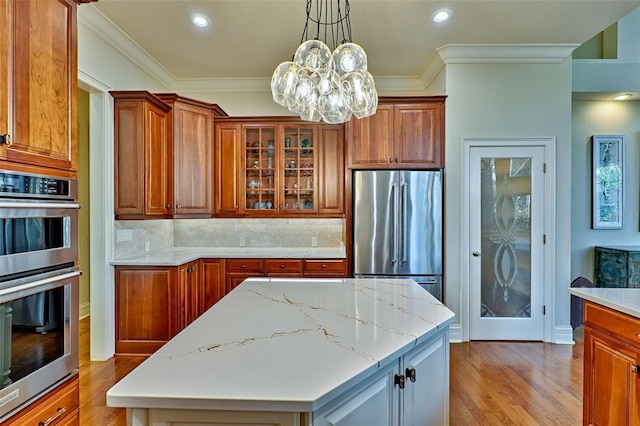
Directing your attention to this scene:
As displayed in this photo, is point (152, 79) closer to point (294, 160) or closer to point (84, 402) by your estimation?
point (294, 160)

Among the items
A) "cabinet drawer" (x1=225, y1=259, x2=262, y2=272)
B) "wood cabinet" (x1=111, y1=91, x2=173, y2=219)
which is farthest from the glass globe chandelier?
"cabinet drawer" (x1=225, y1=259, x2=262, y2=272)

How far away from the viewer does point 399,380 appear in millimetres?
1211

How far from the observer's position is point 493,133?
11.7ft

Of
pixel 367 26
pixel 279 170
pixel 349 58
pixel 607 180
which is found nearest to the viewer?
pixel 349 58

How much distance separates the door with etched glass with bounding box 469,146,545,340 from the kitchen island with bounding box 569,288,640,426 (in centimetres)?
162

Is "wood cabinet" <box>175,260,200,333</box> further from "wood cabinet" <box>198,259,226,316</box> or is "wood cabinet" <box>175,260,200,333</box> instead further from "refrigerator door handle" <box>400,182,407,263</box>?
"refrigerator door handle" <box>400,182,407,263</box>

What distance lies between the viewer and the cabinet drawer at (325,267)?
3668 mm

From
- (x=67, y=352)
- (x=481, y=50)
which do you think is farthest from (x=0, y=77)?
(x=481, y=50)

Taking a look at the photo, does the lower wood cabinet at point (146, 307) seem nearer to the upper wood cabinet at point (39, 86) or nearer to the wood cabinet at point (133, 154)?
the wood cabinet at point (133, 154)

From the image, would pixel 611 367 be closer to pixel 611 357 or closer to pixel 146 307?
pixel 611 357

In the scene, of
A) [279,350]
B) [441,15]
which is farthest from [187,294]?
[441,15]

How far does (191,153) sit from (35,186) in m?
2.34

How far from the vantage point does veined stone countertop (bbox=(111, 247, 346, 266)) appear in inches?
128

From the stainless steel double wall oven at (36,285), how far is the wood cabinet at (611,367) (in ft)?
8.96
